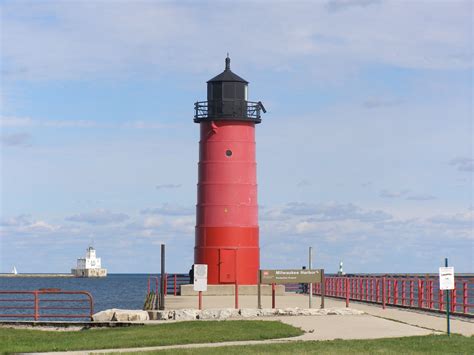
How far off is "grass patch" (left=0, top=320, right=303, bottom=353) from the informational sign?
5.85 metres

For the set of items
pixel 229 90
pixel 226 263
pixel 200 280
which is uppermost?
pixel 229 90

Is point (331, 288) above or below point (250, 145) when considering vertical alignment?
below

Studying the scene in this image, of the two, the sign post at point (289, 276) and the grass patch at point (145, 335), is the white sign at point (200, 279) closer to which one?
the sign post at point (289, 276)

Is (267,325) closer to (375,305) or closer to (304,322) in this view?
(304,322)

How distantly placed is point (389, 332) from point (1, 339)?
30.6ft

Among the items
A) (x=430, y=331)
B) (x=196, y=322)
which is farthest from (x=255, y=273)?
(x=430, y=331)

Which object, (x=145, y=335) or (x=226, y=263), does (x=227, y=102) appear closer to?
(x=226, y=263)

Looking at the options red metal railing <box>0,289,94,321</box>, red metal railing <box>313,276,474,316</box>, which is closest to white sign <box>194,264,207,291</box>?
red metal railing <box>0,289,94,321</box>

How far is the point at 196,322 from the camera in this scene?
88.2 feet

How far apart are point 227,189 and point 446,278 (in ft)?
56.0

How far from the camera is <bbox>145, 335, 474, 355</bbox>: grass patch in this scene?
20.0 metres

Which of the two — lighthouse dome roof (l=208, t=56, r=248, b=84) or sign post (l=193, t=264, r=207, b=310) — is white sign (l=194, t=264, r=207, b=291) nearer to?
sign post (l=193, t=264, r=207, b=310)

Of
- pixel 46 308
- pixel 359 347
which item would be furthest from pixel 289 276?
pixel 359 347

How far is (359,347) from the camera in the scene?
67.7 ft
